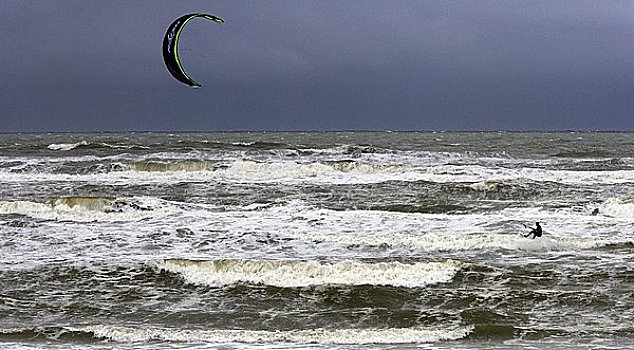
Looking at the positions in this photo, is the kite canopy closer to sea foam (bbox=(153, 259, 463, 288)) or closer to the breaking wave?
sea foam (bbox=(153, 259, 463, 288))

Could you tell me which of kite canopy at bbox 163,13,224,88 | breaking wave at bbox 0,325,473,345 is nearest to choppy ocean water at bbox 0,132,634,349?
breaking wave at bbox 0,325,473,345

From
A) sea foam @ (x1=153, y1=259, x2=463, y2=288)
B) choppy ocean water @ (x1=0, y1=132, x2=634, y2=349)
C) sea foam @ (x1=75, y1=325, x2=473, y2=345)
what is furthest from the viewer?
sea foam @ (x1=153, y1=259, x2=463, y2=288)

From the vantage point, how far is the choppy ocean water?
7.90 m

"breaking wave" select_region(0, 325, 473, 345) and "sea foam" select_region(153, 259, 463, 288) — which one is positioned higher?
"sea foam" select_region(153, 259, 463, 288)

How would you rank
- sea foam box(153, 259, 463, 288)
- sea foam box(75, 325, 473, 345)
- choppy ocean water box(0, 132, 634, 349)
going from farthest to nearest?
sea foam box(153, 259, 463, 288) → choppy ocean water box(0, 132, 634, 349) → sea foam box(75, 325, 473, 345)

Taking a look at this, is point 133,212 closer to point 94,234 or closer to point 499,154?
point 94,234

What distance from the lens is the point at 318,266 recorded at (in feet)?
34.7

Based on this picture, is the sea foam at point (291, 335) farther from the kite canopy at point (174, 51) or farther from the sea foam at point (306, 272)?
the kite canopy at point (174, 51)

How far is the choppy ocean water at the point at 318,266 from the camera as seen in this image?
7898 millimetres

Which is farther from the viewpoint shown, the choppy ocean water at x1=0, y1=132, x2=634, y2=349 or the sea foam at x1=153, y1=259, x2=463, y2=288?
the sea foam at x1=153, y1=259, x2=463, y2=288

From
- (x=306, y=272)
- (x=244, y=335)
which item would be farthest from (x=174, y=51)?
(x=244, y=335)

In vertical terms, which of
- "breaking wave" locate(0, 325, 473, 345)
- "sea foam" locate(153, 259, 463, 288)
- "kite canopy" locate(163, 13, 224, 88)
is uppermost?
"kite canopy" locate(163, 13, 224, 88)

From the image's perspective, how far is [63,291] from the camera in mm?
9711

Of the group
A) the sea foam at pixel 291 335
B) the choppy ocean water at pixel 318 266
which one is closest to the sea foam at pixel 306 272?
the choppy ocean water at pixel 318 266
